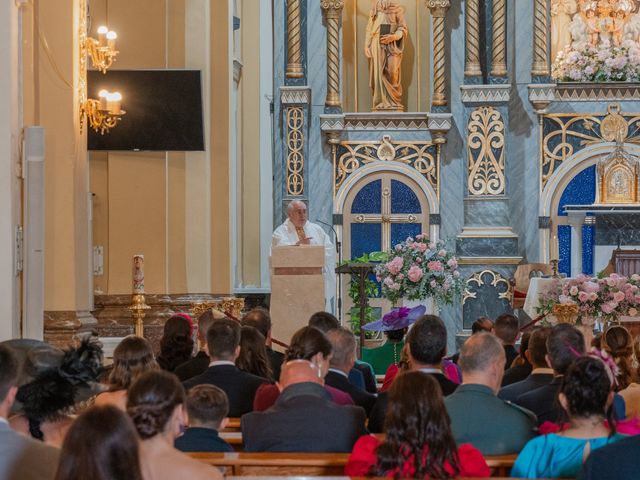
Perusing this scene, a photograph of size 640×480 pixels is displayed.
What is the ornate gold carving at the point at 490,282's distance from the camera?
56.9 ft

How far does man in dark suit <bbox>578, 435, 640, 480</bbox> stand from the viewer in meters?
3.41

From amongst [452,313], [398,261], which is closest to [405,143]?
[452,313]

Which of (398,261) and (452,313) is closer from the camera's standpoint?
(398,261)

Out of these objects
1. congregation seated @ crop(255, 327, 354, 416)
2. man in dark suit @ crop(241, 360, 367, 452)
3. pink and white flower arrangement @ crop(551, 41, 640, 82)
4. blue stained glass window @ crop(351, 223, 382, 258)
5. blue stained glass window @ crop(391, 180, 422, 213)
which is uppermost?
pink and white flower arrangement @ crop(551, 41, 640, 82)

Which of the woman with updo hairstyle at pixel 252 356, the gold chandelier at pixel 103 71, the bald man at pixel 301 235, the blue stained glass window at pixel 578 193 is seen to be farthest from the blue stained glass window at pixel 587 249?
the woman with updo hairstyle at pixel 252 356

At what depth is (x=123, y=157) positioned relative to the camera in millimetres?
13312

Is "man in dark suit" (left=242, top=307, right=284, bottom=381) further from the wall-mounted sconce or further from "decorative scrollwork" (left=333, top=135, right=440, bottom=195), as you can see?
"decorative scrollwork" (left=333, top=135, right=440, bottom=195)

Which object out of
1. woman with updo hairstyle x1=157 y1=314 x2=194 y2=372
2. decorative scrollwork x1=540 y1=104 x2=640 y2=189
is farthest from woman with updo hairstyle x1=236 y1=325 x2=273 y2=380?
decorative scrollwork x1=540 y1=104 x2=640 y2=189

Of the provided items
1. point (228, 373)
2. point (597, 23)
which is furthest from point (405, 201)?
point (228, 373)

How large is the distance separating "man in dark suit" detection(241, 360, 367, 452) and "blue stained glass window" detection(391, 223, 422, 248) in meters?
12.4

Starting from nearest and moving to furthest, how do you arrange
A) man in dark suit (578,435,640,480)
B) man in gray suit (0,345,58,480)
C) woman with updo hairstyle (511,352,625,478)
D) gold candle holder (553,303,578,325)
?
man in dark suit (578,435,640,480) < man in gray suit (0,345,58,480) < woman with updo hairstyle (511,352,625,478) < gold candle holder (553,303,578,325)

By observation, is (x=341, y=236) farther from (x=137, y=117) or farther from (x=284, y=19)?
(x=137, y=117)

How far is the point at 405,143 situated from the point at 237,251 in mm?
3409

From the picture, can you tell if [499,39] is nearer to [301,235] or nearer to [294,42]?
[294,42]
